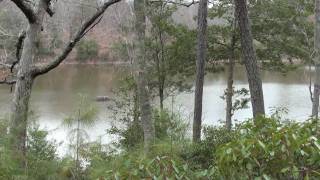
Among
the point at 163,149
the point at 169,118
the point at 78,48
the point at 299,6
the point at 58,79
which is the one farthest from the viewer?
the point at 78,48

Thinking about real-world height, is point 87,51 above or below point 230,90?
above

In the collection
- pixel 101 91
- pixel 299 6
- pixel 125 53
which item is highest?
pixel 299 6

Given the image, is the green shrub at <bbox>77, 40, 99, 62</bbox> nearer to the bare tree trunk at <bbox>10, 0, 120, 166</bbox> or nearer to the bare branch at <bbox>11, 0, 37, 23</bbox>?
the bare tree trunk at <bbox>10, 0, 120, 166</bbox>

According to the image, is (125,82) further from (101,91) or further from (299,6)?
(101,91)

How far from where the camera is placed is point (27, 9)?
6.71 meters

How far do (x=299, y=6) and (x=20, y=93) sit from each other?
1133 cm

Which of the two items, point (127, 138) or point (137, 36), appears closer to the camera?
point (137, 36)

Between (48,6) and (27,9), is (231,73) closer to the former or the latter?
(48,6)

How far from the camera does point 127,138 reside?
39.0ft

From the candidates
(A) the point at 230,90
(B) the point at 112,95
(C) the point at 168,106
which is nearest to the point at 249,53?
(A) the point at 230,90

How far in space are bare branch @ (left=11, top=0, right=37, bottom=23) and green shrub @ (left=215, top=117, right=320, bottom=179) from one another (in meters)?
4.78

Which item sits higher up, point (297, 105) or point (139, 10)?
point (139, 10)

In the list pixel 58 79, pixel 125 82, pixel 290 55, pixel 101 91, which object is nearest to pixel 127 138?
pixel 125 82

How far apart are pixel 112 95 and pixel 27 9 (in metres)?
16.1
